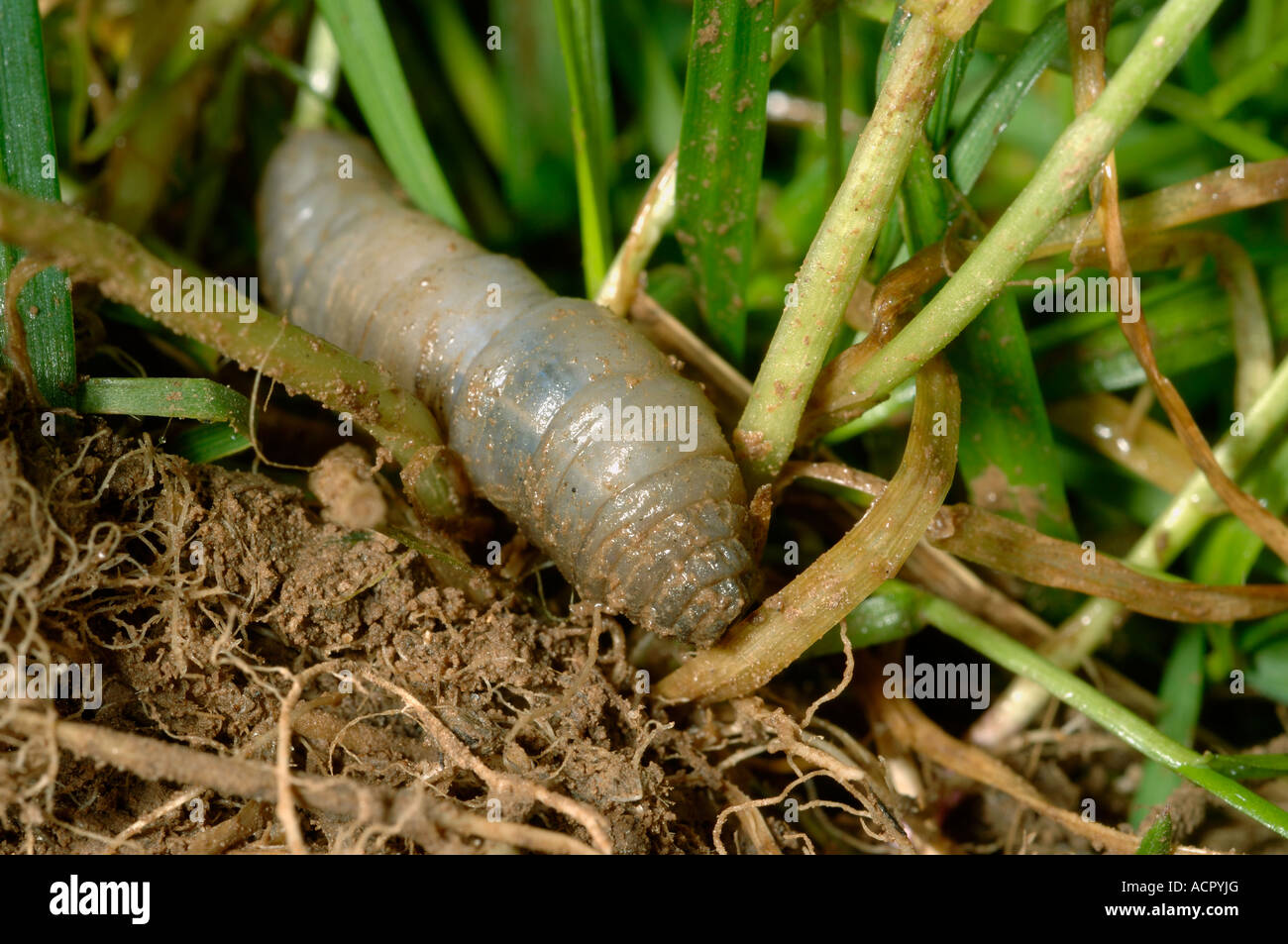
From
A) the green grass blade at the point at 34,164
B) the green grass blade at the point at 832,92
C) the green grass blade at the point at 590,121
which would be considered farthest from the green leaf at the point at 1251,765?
the green grass blade at the point at 34,164

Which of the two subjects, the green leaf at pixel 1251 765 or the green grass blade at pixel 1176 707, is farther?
the green grass blade at pixel 1176 707

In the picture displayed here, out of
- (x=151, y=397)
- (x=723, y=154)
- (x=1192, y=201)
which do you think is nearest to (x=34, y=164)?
(x=151, y=397)

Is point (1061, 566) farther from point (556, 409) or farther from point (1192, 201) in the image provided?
point (556, 409)

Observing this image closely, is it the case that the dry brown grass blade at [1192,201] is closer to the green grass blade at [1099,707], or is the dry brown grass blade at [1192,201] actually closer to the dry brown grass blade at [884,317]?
the dry brown grass blade at [884,317]

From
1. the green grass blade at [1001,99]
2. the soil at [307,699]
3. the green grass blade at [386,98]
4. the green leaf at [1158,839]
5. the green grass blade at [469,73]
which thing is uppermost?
the green grass blade at [469,73]
